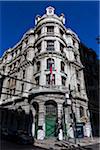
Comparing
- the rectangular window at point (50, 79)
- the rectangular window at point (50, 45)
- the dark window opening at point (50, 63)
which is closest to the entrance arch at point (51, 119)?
the rectangular window at point (50, 79)

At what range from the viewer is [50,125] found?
28734 mm

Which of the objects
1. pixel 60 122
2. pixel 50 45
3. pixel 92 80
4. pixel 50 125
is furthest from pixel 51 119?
pixel 92 80

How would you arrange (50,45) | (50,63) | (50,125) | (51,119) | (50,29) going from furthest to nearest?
1. (50,29)
2. (50,45)
3. (50,63)
4. (51,119)
5. (50,125)

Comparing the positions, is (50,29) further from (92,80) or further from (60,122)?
(60,122)

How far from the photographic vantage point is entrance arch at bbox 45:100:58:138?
28311 millimetres

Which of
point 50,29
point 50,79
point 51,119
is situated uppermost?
point 50,29

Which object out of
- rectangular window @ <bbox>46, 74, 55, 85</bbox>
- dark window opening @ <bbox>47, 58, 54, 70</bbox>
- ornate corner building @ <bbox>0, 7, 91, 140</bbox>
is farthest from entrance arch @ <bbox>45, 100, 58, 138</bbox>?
dark window opening @ <bbox>47, 58, 54, 70</bbox>

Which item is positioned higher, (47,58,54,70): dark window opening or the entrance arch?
(47,58,54,70): dark window opening

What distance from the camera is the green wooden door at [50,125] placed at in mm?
28292

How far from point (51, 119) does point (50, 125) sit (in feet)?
3.11

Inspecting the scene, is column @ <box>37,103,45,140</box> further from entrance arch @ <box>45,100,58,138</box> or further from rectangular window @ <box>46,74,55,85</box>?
rectangular window @ <box>46,74,55,85</box>

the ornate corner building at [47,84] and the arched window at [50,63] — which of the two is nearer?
the ornate corner building at [47,84]

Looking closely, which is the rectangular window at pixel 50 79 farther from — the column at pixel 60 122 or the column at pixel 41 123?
the column at pixel 60 122

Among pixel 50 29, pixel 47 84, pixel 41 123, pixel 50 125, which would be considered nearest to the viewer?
pixel 41 123
